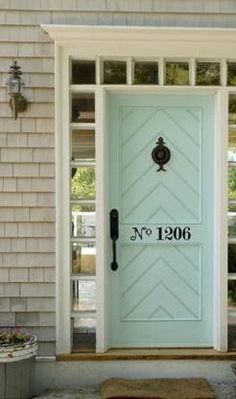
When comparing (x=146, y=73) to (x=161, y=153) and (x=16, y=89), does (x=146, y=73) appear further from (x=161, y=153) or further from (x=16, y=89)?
(x=16, y=89)

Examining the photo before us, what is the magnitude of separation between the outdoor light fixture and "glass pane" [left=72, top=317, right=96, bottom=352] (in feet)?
5.08

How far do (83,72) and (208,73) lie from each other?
910 millimetres

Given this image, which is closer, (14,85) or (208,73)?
(14,85)

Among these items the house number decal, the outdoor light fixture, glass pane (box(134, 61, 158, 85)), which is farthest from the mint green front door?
the outdoor light fixture

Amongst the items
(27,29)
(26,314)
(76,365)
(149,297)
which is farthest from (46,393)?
(27,29)

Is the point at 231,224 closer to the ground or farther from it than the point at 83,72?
closer to the ground

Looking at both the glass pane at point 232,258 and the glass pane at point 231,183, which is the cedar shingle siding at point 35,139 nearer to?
the glass pane at point 231,183

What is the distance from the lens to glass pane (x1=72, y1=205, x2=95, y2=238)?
3.80 meters

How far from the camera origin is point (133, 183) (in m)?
3.87

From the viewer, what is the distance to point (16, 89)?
3.59m

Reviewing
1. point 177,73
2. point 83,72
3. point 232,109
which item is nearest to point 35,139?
point 83,72

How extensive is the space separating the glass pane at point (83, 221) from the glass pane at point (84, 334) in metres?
0.61

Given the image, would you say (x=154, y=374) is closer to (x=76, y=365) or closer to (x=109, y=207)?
(x=76, y=365)

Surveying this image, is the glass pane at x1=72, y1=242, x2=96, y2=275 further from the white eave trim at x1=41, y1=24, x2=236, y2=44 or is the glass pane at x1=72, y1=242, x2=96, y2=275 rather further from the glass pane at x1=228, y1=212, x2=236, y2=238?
the white eave trim at x1=41, y1=24, x2=236, y2=44
